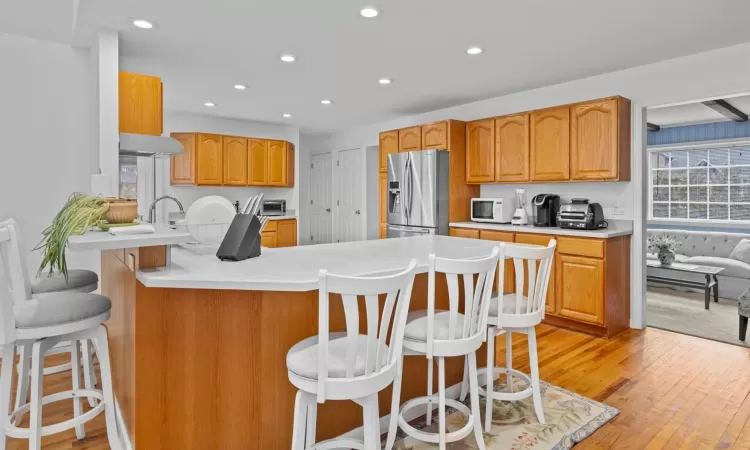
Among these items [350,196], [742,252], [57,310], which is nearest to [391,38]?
[57,310]

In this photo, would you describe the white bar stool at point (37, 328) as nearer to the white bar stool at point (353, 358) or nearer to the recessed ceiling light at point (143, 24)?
the white bar stool at point (353, 358)

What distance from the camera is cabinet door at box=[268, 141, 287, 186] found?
6492mm

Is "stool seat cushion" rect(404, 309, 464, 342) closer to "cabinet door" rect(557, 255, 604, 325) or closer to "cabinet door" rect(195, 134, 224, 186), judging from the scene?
"cabinet door" rect(557, 255, 604, 325)

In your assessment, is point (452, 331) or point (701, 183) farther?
point (701, 183)

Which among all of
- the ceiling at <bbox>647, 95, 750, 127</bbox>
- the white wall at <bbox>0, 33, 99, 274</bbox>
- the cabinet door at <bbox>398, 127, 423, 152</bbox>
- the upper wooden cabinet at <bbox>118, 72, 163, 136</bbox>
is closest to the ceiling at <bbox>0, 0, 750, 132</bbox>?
the white wall at <bbox>0, 33, 99, 274</bbox>

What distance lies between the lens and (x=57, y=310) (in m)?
1.74

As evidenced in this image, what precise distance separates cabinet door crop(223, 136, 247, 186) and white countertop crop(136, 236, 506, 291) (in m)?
3.89

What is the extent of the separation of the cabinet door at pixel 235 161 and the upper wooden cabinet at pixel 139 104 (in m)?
2.95

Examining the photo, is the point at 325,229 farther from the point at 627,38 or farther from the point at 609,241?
the point at 627,38

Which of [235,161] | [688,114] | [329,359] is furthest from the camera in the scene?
[235,161]

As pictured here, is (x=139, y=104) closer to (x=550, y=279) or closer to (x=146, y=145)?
(x=146, y=145)

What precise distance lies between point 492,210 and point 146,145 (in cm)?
343

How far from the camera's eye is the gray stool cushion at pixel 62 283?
2.32 m

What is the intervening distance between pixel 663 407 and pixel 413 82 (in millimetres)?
3399
